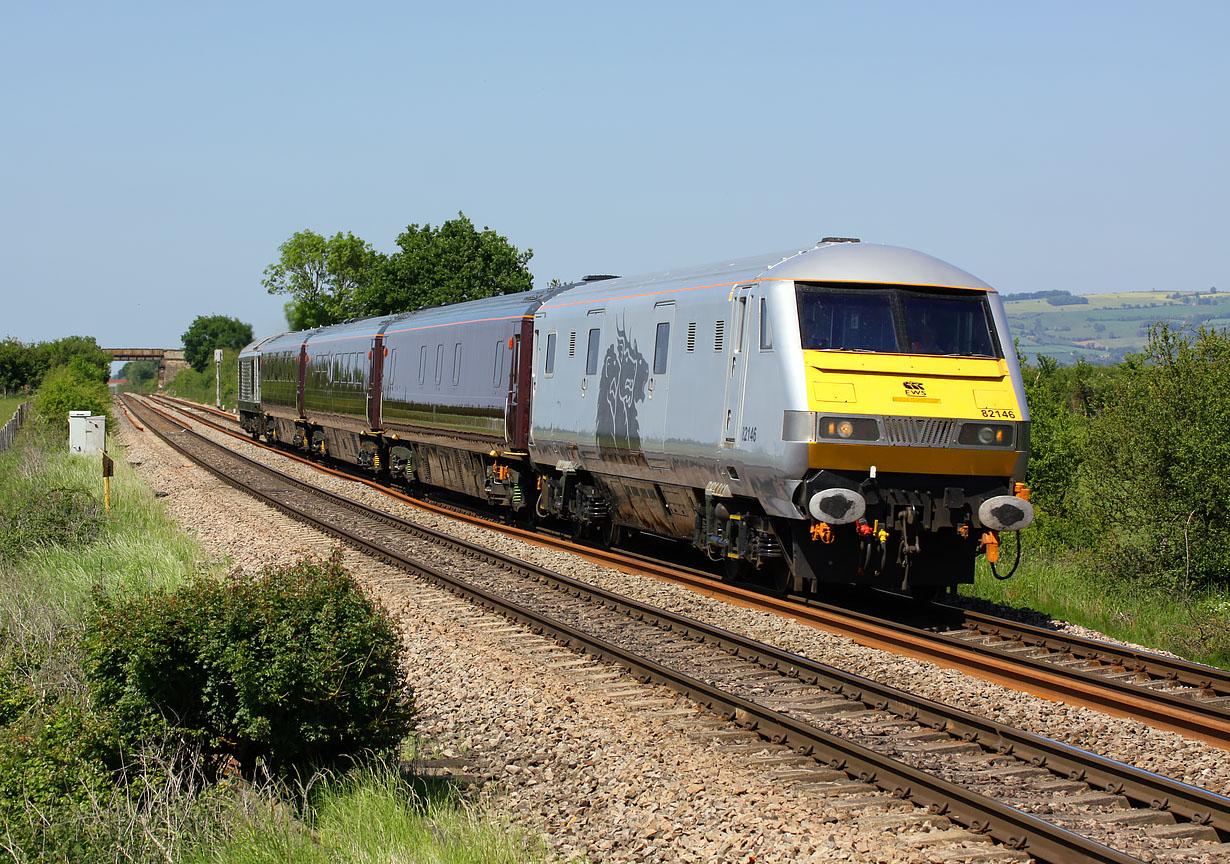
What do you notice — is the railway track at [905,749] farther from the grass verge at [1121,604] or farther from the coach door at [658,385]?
the grass verge at [1121,604]

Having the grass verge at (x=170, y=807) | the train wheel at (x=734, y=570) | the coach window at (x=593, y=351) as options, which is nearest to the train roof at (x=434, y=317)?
the coach window at (x=593, y=351)

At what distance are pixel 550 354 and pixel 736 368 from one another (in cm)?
560

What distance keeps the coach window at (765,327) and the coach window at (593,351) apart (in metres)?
4.24

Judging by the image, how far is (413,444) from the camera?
80.1 feet

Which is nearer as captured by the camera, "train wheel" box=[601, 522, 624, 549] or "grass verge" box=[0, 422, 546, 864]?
"grass verge" box=[0, 422, 546, 864]

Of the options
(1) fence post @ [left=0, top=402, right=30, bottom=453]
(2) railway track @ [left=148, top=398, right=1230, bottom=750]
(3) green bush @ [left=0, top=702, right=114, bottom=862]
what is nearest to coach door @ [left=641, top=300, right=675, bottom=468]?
(2) railway track @ [left=148, top=398, right=1230, bottom=750]

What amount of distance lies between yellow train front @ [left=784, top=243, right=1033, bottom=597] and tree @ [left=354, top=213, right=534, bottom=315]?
150 ft

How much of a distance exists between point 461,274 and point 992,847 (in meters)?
52.5

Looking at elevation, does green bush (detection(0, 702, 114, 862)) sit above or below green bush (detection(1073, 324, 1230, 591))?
below

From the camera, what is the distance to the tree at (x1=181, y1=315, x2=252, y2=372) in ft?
488

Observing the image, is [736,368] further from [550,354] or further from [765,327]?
[550,354]

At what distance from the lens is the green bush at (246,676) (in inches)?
259

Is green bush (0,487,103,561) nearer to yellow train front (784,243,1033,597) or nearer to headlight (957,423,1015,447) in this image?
yellow train front (784,243,1033,597)

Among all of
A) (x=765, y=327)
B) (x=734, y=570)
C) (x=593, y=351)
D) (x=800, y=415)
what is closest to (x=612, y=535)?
(x=593, y=351)
